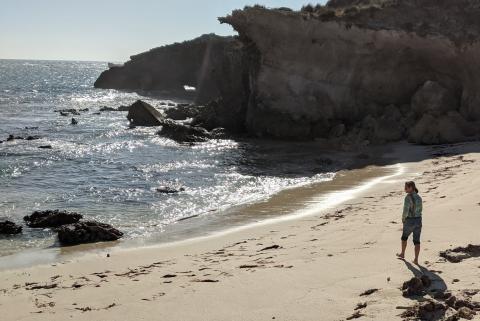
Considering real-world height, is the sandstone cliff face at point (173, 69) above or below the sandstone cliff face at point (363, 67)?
above

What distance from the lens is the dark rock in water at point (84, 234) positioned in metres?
11.9

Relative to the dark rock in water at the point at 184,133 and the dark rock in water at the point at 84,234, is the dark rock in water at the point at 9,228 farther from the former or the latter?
the dark rock in water at the point at 184,133

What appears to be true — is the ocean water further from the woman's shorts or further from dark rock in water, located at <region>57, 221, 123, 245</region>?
the woman's shorts

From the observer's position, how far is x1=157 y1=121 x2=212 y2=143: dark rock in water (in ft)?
97.2

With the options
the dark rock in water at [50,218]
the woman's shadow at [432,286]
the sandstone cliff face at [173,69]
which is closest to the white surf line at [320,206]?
the dark rock in water at [50,218]

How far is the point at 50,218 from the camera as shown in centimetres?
1329

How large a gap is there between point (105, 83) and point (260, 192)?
7561cm

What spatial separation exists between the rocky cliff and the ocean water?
8.74ft

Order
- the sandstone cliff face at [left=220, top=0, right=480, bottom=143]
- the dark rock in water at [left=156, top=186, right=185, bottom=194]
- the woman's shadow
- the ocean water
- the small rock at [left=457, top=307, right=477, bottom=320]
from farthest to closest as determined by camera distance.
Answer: the sandstone cliff face at [left=220, top=0, right=480, bottom=143] < the dark rock in water at [left=156, top=186, right=185, bottom=194] < the ocean water < the woman's shadow < the small rock at [left=457, top=307, right=477, bottom=320]

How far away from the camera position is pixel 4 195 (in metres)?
16.9

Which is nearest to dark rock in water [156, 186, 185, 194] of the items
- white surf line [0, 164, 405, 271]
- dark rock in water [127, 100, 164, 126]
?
white surf line [0, 164, 405, 271]

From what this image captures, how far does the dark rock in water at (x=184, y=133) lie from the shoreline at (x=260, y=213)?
459 inches

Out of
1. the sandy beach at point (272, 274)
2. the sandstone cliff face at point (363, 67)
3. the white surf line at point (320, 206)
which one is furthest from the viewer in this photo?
the sandstone cliff face at point (363, 67)

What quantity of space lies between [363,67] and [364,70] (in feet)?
0.60
